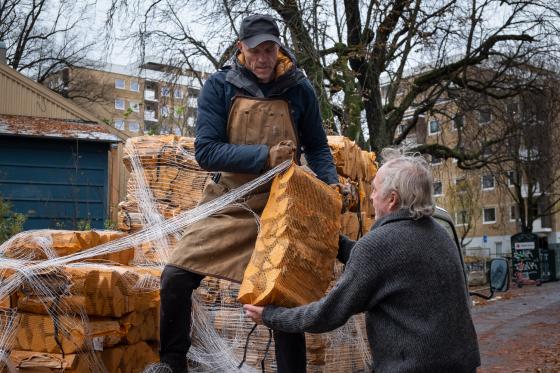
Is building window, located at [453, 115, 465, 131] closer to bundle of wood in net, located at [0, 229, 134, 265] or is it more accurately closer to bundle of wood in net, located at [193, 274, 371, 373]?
bundle of wood in net, located at [193, 274, 371, 373]

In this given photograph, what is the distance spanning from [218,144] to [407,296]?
1.16 metres

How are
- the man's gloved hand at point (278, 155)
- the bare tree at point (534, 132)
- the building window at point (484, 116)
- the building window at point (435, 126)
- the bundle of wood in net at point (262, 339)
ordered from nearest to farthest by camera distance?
1. the man's gloved hand at point (278, 155)
2. the bundle of wood in net at point (262, 339)
3. the bare tree at point (534, 132)
4. the building window at point (484, 116)
5. the building window at point (435, 126)

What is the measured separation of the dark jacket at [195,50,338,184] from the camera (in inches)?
121

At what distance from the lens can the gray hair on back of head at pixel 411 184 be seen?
100 inches

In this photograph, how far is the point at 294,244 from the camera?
2.82 m

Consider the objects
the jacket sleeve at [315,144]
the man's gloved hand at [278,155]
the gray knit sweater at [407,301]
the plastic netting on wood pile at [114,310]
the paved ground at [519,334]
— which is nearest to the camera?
the gray knit sweater at [407,301]

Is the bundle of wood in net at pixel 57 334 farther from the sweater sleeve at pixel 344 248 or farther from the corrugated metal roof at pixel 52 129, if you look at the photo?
the corrugated metal roof at pixel 52 129

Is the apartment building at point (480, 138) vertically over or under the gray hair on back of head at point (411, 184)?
over

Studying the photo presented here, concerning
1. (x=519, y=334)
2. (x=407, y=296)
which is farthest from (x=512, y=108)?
(x=407, y=296)

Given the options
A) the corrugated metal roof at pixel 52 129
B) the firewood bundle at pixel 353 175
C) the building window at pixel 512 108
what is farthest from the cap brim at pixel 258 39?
the building window at pixel 512 108

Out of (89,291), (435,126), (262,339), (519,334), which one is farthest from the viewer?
(435,126)

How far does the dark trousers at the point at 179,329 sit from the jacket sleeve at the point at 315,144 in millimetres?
855

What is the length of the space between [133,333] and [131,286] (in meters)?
0.28

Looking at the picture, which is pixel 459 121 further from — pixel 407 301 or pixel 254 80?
pixel 407 301
